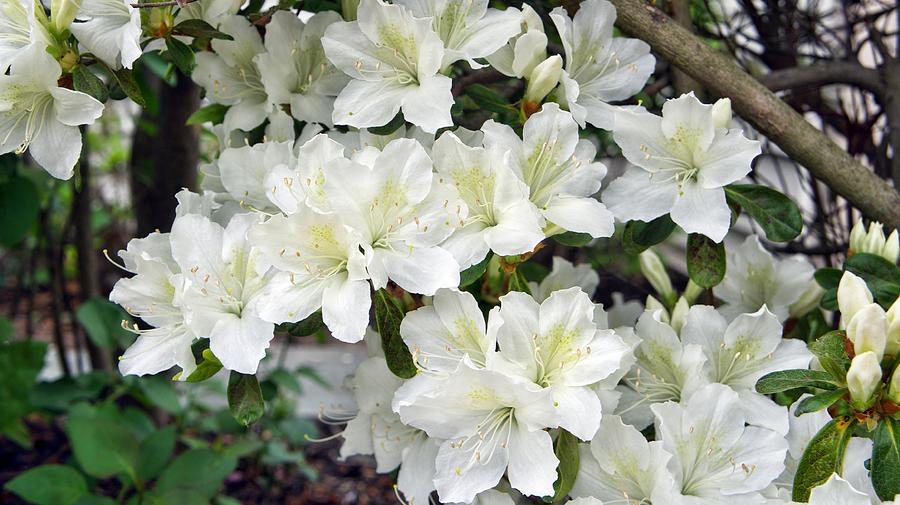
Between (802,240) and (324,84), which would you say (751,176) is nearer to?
(802,240)

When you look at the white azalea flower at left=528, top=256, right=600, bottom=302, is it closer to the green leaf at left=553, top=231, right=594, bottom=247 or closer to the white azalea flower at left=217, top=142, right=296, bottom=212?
the green leaf at left=553, top=231, right=594, bottom=247

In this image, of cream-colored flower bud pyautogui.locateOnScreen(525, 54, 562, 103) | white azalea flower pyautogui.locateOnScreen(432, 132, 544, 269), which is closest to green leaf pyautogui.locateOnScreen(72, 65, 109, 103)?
white azalea flower pyautogui.locateOnScreen(432, 132, 544, 269)

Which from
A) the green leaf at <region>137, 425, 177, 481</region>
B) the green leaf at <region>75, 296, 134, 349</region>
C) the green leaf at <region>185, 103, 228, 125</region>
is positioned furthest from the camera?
the green leaf at <region>75, 296, 134, 349</region>

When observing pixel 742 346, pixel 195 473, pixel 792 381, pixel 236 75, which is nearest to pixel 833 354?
pixel 792 381

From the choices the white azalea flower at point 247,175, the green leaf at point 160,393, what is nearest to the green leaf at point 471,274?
the white azalea flower at point 247,175

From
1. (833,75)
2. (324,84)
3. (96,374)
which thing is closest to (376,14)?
(324,84)
